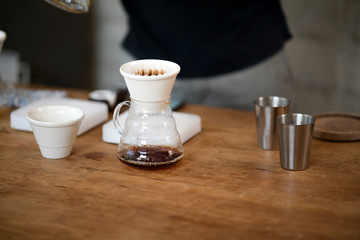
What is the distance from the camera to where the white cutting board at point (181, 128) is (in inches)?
56.9

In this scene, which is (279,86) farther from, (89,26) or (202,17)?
(89,26)

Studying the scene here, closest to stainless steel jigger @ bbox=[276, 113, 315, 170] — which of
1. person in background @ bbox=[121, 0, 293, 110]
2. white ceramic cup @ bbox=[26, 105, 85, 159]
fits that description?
white ceramic cup @ bbox=[26, 105, 85, 159]

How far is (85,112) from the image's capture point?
158 cm

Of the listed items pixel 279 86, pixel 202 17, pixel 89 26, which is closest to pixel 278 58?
pixel 279 86

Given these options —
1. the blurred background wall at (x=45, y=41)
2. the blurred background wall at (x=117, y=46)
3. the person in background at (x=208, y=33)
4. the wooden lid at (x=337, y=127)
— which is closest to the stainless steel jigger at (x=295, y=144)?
the wooden lid at (x=337, y=127)

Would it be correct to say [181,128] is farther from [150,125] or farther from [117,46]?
[117,46]

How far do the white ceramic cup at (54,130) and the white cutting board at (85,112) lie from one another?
5.9 inches

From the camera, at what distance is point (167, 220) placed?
3.31ft

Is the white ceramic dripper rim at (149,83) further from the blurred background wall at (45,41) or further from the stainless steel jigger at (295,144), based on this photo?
the blurred background wall at (45,41)

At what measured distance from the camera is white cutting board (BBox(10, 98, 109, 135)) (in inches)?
60.9

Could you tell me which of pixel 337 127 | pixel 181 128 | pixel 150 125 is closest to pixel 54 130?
pixel 150 125

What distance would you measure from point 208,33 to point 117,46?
1183 millimetres

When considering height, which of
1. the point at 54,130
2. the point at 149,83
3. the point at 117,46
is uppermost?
the point at 149,83

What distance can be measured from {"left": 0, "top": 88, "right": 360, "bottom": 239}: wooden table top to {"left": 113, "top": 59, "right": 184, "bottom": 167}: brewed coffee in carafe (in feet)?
0.11
